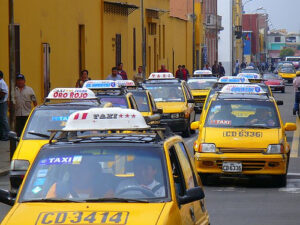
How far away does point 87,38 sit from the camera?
39781mm

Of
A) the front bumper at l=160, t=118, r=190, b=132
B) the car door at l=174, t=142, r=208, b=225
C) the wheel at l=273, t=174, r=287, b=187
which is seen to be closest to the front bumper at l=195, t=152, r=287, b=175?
the wheel at l=273, t=174, r=287, b=187

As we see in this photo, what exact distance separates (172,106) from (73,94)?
10608 millimetres

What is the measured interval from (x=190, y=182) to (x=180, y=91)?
69.3 ft

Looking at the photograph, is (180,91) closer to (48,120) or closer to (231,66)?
(48,120)

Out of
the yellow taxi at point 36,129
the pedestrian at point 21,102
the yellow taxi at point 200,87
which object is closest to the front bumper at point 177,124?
the pedestrian at point 21,102

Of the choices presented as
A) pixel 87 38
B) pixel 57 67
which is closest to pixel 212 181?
pixel 57 67

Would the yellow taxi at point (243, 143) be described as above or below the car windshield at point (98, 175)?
below

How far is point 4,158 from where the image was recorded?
21016 millimetres

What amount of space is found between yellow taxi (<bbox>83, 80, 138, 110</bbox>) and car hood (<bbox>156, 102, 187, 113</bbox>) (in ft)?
17.2

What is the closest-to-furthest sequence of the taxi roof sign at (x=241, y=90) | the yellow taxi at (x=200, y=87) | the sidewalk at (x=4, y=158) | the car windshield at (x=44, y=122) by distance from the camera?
1. the car windshield at (x=44, y=122)
2. the sidewalk at (x=4, y=158)
3. the taxi roof sign at (x=241, y=90)
4. the yellow taxi at (x=200, y=87)

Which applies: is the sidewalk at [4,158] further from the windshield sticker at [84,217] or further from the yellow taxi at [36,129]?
the windshield sticker at [84,217]

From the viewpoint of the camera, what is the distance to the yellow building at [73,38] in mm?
30453

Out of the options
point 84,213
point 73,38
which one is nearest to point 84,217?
point 84,213

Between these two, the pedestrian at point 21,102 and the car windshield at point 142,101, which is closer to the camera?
the pedestrian at point 21,102
